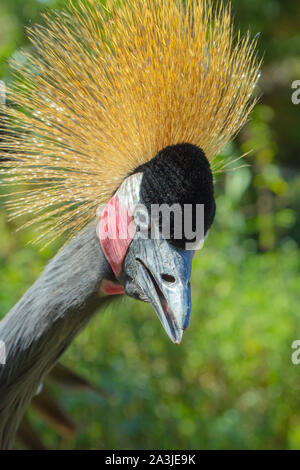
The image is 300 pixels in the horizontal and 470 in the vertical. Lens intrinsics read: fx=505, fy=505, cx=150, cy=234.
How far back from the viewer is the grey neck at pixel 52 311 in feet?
3.70

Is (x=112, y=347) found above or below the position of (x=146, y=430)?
above

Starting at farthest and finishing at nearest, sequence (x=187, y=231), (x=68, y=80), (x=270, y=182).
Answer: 1. (x=270, y=182)
2. (x=68, y=80)
3. (x=187, y=231)

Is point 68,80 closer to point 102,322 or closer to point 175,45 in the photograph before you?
point 175,45

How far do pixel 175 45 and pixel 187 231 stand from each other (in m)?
0.39

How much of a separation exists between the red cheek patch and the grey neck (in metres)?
0.03

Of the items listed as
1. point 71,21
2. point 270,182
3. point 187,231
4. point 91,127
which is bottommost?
point 270,182

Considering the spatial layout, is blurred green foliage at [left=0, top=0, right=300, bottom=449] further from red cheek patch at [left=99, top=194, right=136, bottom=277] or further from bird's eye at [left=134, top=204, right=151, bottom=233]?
bird's eye at [left=134, top=204, right=151, bottom=233]

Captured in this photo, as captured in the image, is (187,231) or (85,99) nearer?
(187,231)

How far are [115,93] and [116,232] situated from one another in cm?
30

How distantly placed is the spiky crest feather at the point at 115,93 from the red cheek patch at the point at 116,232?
0.06m

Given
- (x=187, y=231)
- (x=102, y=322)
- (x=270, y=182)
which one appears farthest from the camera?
(x=270, y=182)

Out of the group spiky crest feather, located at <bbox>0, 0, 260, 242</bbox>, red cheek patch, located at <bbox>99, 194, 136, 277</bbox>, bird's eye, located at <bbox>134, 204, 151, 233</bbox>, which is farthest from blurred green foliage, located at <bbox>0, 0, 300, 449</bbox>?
bird's eye, located at <bbox>134, 204, 151, 233</bbox>

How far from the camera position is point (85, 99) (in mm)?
1085

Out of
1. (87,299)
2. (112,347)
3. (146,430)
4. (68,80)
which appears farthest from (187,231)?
(112,347)
